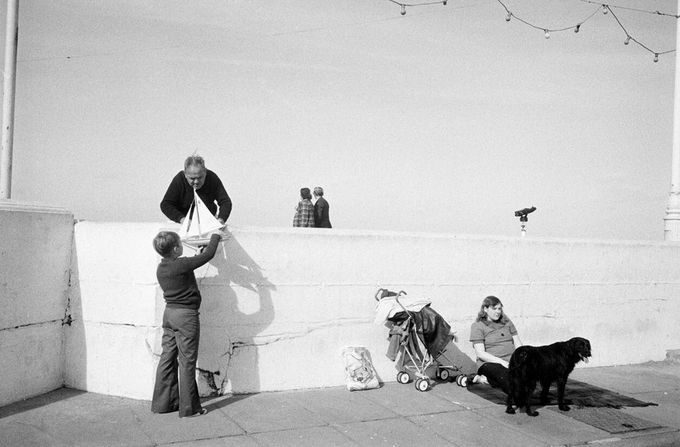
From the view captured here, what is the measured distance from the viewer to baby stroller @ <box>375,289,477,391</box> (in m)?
7.56

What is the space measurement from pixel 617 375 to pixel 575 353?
2.71m

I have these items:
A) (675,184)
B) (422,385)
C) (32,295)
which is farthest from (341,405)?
(675,184)

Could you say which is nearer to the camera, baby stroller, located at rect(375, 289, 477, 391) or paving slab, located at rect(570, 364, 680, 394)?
baby stroller, located at rect(375, 289, 477, 391)

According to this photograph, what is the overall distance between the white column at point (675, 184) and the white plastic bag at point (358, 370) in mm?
6564

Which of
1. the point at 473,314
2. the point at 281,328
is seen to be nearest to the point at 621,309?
the point at 473,314

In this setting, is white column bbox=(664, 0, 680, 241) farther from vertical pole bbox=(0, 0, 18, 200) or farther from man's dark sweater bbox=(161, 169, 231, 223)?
vertical pole bbox=(0, 0, 18, 200)

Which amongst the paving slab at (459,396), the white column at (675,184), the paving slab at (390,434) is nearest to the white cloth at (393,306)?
the paving slab at (459,396)

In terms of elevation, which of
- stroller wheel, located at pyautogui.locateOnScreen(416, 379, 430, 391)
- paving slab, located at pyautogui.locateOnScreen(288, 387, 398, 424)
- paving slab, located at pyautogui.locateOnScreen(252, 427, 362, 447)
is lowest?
paving slab, located at pyautogui.locateOnScreen(252, 427, 362, 447)

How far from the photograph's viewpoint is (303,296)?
299 inches

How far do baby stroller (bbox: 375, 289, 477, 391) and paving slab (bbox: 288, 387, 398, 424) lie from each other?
1.90 feet

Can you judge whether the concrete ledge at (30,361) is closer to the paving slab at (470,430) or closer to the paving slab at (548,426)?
the paving slab at (470,430)

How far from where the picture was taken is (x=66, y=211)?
7.15 metres

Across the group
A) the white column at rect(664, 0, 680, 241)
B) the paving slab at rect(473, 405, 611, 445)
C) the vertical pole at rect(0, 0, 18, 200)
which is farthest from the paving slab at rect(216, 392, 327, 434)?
the white column at rect(664, 0, 680, 241)

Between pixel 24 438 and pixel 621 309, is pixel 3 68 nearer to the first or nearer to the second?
pixel 24 438
